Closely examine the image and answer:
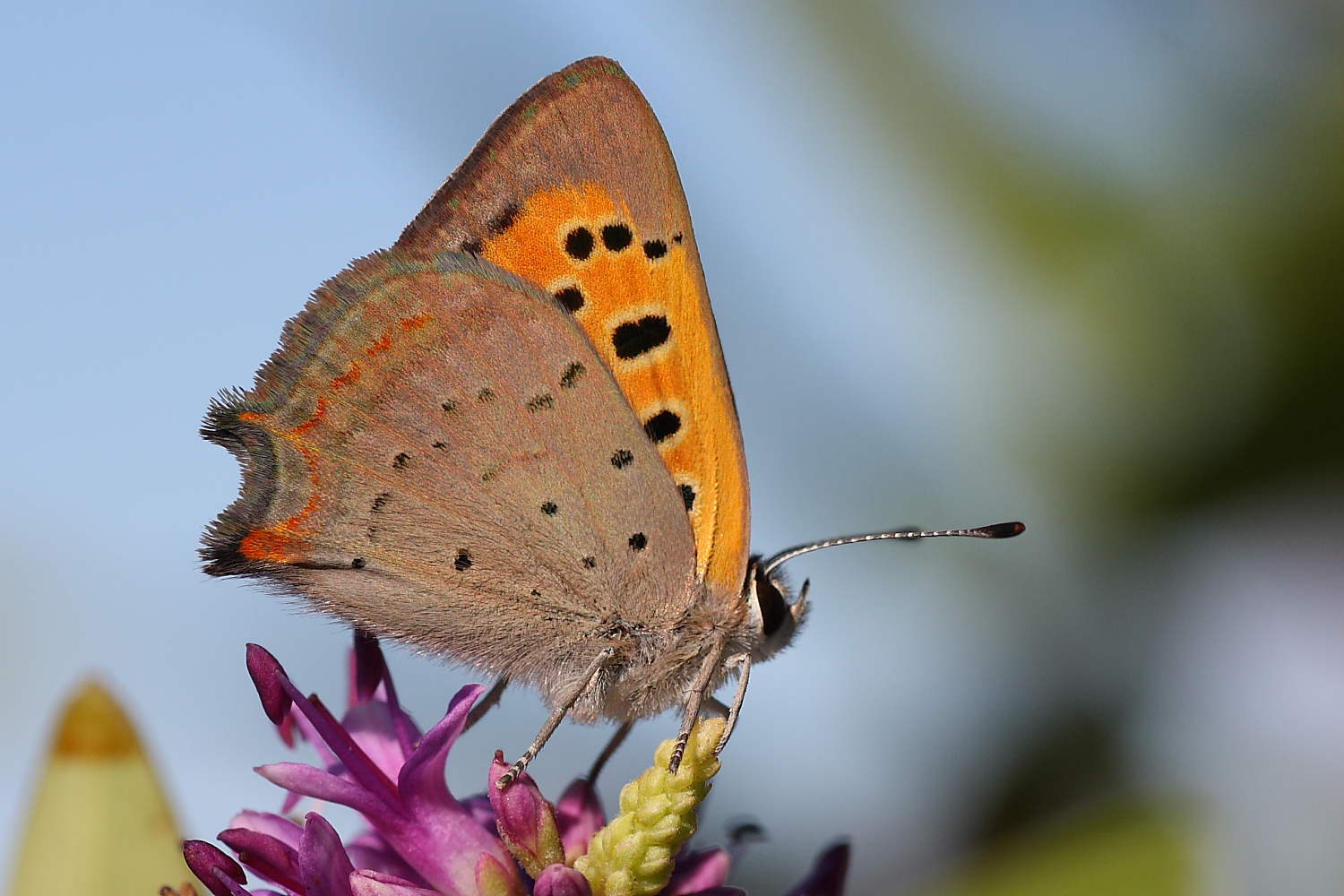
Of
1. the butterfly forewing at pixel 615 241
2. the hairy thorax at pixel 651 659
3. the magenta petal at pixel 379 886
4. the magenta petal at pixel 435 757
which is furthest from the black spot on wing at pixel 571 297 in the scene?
the magenta petal at pixel 379 886

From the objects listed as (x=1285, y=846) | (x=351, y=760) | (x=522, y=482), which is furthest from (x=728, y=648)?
(x=1285, y=846)

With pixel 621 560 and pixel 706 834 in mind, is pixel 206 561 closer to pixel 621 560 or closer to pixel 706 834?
pixel 621 560

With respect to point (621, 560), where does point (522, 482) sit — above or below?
above

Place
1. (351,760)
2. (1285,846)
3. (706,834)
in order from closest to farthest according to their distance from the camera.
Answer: (351,760), (706,834), (1285,846)

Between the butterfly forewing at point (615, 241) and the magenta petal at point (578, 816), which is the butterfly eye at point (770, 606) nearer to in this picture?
the butterfly forewing at point (615, 241)

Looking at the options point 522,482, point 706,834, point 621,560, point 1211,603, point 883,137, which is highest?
point 883,137
